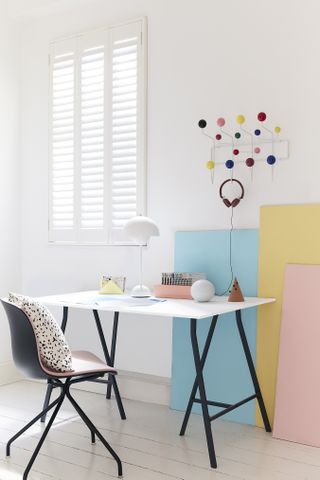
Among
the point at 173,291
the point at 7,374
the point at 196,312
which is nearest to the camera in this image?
the point at 196,312

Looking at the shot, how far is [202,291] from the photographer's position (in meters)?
3.08

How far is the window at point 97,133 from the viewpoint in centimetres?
383

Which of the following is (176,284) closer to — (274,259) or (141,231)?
(141,231)

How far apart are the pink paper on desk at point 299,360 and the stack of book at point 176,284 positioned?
513 mm

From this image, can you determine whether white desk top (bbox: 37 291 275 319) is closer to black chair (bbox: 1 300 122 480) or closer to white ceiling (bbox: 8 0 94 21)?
black chair (bbox: 1 300 122 480)

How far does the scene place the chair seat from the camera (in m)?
2.59

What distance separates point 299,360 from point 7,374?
216 cm

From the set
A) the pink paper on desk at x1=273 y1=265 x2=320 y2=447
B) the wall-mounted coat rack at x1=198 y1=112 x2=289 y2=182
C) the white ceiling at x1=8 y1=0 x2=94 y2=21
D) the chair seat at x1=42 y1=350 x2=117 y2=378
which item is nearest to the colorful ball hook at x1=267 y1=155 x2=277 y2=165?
the wall-mounted coat rack at x1=198 y1=112 x2=289 y2=182

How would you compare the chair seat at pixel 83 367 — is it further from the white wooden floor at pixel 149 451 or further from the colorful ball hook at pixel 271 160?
the colorful ball hook at pixel 271 160

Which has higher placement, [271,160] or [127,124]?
[127,124]

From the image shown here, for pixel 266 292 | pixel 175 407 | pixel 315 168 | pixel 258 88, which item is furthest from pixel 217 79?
pixel 175 407

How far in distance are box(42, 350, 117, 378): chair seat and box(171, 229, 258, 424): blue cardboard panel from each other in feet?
2.45

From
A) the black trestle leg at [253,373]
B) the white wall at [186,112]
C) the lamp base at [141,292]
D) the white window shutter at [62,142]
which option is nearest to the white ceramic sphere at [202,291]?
the black trestle leg at [253,373]

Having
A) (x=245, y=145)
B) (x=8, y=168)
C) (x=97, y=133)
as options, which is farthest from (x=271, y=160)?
(x=8, y=168)
